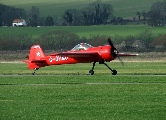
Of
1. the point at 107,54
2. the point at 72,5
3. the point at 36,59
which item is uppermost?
the point at 107,54

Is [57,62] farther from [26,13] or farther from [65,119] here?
[26,13]

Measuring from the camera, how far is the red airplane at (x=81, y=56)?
30.2 meters

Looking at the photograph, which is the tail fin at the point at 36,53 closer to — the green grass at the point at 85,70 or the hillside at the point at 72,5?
the green grass at the point at 85,70

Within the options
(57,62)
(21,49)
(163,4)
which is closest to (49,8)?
(163,4)

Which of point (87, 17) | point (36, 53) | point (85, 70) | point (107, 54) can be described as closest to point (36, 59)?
point (36, 53)

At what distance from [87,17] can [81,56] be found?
292ft

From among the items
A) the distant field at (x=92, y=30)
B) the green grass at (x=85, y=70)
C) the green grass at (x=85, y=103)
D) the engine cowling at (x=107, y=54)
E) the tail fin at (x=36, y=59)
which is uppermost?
the green grass at (x=85, y=103)

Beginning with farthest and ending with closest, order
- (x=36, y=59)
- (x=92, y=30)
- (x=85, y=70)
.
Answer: (x=92, y=30) < (x=85, y=70) < (x=36, y=59)

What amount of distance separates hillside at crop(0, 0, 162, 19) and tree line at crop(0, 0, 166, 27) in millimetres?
6165

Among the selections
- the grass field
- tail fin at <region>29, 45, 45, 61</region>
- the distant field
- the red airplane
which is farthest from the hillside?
the grass field

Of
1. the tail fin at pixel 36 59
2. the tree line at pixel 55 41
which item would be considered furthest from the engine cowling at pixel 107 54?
the tree line at pixel 55 41

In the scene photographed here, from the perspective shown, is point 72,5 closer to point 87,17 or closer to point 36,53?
point 87,17

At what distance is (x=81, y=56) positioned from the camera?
31453 mm

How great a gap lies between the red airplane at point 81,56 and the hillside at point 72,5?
97.7m
